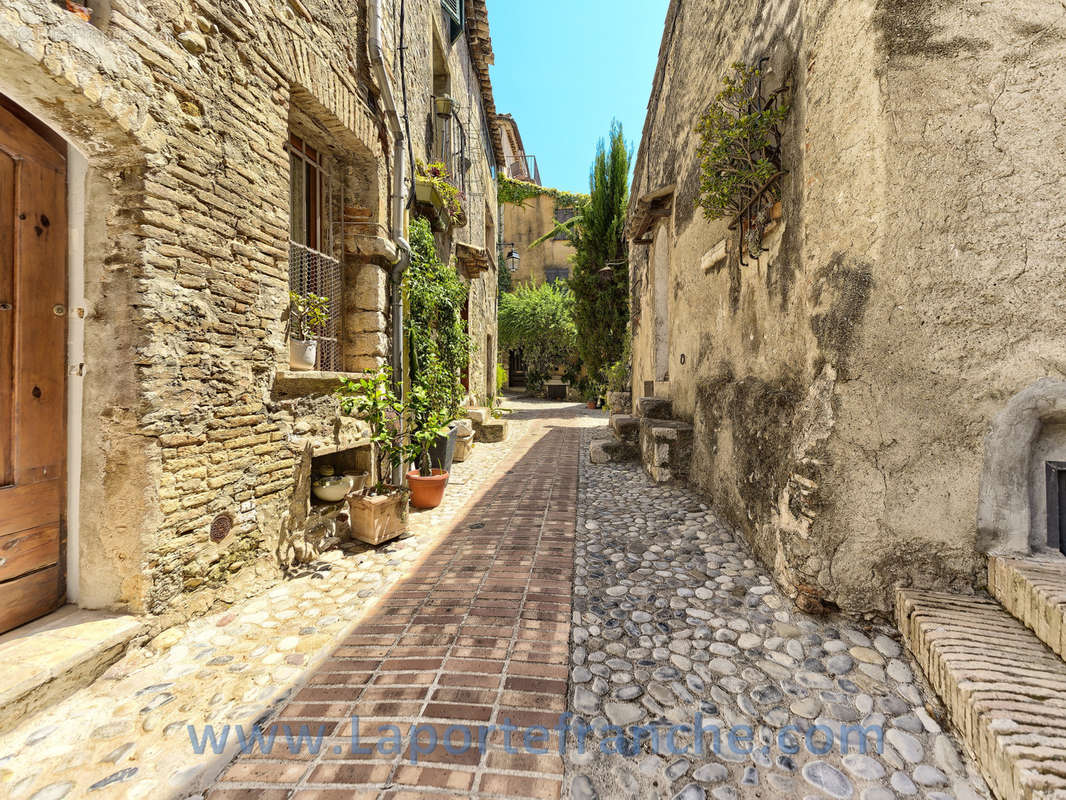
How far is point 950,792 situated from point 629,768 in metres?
0.95

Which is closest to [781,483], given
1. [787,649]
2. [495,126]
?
[787,649]

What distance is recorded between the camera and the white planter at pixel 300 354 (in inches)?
129

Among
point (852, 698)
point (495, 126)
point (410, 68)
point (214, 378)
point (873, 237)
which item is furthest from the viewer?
point (495, 126)

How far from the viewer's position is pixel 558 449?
7.60m

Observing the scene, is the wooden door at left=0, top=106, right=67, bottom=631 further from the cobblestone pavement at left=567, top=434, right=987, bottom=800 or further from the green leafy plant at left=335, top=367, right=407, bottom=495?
the cobblestone pavement at left=567, top=434, right=987, bottom=800

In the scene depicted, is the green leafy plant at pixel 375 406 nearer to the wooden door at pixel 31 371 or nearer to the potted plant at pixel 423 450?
the potted plant at pixel 423 450

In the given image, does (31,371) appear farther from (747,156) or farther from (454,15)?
(454,15)

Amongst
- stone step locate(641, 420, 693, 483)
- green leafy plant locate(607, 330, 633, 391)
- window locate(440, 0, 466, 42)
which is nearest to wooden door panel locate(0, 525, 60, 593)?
stone step locate(641, 420, 693, 483)

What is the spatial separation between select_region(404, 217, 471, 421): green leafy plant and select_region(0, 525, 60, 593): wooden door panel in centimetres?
339

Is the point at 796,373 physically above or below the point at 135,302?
below

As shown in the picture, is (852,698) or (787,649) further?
(787,649)

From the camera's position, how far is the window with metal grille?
12.2 ft

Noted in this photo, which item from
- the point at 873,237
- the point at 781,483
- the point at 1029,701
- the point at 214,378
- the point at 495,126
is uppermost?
the point at 495,126

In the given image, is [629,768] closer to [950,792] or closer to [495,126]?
[950,792]
